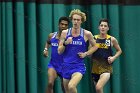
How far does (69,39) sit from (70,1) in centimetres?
260

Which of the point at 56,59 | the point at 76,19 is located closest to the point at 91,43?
the point at 76,19

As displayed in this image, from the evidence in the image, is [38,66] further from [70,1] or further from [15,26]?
[70,1]

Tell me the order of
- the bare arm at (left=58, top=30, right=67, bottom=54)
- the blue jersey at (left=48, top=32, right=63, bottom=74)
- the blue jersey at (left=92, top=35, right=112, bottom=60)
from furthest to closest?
the blue jersey at (left=48, top=32, right=63, bottom=74) → the blue jersey at (left=92, top=35, right=112, bottom=60) → the bare arm at (left=58, top=30, right=67, bottom=54)

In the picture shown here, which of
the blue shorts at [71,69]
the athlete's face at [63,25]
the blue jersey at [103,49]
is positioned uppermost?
the athlete's face at [63,25]

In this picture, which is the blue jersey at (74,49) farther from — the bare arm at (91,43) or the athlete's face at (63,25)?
the athlete's face at (63,25)

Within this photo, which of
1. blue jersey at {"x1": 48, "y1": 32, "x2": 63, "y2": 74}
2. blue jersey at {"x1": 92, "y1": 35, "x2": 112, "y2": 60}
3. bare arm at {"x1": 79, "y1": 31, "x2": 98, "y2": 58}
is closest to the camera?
bare arm at {"x1": 79, "y1": 31, "x2": 98, "y2": 58}

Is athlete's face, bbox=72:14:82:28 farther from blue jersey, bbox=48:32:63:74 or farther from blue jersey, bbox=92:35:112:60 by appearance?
blue jersey, bbox=48:32:63:74

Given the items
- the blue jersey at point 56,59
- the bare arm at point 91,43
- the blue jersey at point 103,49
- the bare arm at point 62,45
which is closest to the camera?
the bare arm at point 62,45

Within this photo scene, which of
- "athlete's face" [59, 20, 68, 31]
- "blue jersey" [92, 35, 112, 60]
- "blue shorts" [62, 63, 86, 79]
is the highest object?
"athlete's face" [59, 20, 68, 31]

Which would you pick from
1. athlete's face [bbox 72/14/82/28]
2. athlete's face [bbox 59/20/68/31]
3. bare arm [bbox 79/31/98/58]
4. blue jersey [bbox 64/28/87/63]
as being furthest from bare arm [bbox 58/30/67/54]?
athlete's face [bbox 59/20/68/31]

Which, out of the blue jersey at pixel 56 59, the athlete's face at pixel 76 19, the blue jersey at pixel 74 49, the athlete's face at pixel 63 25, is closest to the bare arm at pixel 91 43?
the blue jersey at pixel 74 49

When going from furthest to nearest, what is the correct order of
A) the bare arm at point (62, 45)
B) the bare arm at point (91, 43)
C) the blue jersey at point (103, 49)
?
A: the blue jersey at point (103, 49) → the bare arm at point (91, 43) → the bare arm at point (62, 45)

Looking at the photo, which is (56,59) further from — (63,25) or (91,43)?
(91,43)

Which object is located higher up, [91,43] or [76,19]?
[76,19]
